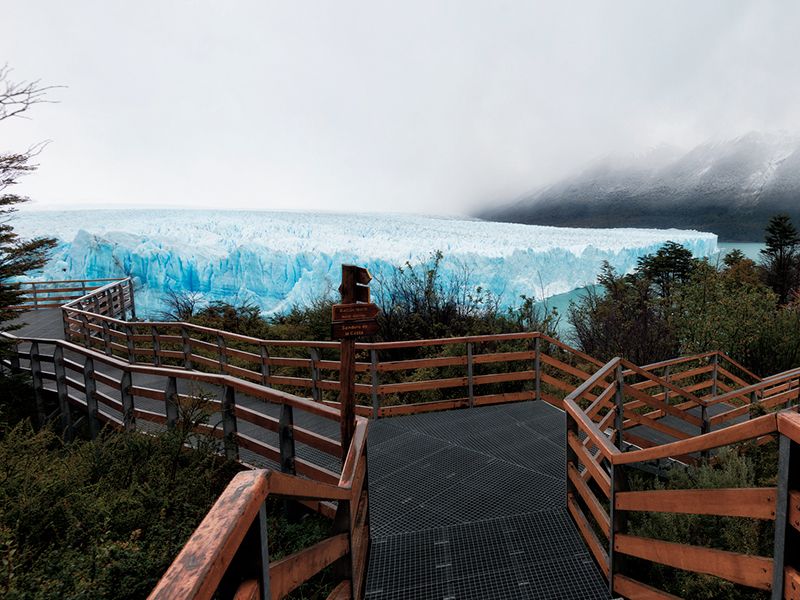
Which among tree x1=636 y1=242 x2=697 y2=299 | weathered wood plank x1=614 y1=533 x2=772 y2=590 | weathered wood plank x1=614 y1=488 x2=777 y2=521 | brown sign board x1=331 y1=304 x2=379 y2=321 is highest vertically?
brown sign board x1=331 y1=304 x2=379 y2=321

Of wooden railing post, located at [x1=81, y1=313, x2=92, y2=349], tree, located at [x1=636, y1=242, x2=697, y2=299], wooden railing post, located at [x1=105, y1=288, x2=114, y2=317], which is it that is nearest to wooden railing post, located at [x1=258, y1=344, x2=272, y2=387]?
wooden railing post, located at [x1=81, y1=313, x2=92, y2=349]

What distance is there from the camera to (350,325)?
387 centimetres

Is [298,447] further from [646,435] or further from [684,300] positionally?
[684,300]

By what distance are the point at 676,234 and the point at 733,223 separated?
6338 cm

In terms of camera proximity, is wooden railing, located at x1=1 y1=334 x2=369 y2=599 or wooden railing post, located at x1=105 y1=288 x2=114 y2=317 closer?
wooden railing, located at x1=1 y1=334 x2=369 y2=599

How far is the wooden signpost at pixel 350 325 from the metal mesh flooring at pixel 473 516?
0.85 metres

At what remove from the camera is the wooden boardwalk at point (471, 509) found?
3.26 m

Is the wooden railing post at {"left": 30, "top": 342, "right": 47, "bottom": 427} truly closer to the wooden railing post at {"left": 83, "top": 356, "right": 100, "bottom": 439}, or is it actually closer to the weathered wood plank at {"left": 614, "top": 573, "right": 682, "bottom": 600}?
the wooden railing post at {"left": 83, "top": 356, "right": 100, "bottom": 439}

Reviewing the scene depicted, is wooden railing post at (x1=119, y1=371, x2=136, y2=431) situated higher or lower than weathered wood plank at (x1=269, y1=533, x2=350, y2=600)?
lower

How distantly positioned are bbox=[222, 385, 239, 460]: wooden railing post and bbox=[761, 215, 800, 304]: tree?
35.4m

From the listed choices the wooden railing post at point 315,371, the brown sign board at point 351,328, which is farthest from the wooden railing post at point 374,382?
the brown sign board at point 351,328

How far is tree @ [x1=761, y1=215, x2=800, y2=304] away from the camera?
104ft

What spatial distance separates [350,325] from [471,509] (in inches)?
69.5

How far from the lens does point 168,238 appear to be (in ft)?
81.8
